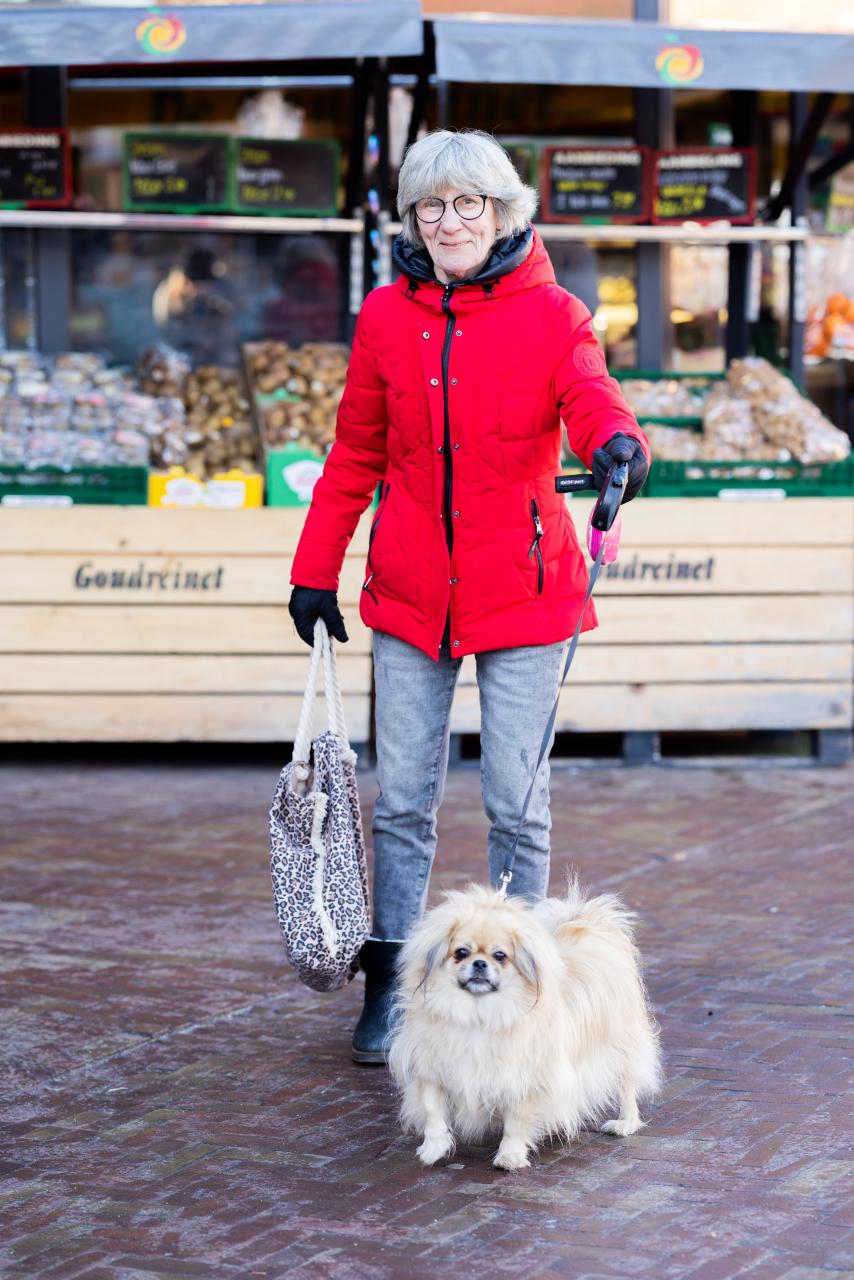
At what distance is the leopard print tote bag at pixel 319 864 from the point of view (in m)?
4.14

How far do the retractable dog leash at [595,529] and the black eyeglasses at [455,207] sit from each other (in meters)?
0.63

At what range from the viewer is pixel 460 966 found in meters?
3.46

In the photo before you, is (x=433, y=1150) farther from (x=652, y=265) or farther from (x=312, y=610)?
(x=652, y=265)

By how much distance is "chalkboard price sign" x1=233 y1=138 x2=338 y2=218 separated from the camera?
349 inches

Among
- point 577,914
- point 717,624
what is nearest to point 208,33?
point 717,624

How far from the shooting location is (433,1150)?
3.66 meters

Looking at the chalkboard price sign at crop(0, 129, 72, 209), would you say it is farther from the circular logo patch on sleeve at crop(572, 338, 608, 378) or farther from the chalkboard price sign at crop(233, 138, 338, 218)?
the circular logo patch on sleeve at crop(572, 338, 608, 378)

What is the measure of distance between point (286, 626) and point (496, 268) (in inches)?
162

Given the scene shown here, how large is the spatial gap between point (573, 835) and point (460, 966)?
3.40m

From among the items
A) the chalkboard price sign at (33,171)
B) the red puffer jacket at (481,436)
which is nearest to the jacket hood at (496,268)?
the red puffer jacket at (481,436)

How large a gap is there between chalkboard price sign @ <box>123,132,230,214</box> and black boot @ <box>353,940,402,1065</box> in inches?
214

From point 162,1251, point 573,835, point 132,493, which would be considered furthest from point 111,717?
point 162,1251

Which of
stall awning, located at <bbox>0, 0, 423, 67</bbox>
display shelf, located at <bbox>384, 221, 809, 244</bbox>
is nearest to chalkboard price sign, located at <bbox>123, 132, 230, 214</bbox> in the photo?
display shelf, located at <bbox>384, 221, 809, 244</bbox>

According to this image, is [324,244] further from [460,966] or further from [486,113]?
[460,966]
